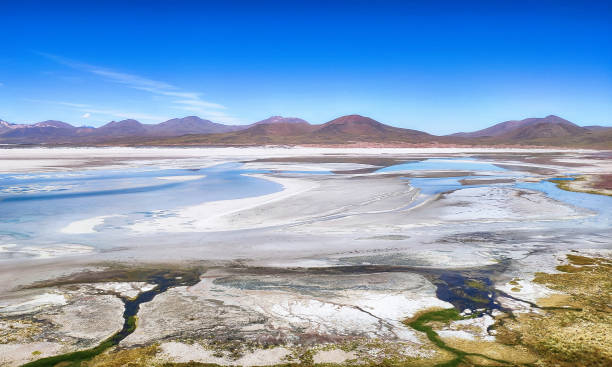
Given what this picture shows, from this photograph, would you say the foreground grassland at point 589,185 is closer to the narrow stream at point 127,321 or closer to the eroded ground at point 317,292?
the eroded ground at point 317,292

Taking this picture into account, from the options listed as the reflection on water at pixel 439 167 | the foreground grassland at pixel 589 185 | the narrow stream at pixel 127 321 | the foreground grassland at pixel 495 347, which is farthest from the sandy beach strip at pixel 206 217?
the reflection on water at pixel 439 167

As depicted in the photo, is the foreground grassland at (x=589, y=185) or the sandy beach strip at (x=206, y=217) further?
the foreground grassland at (x=589, y=185)

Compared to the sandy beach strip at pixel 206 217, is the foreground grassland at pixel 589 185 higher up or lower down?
higher up

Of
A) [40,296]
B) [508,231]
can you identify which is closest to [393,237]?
[508,231]

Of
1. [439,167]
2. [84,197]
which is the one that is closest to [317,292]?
[84,197]

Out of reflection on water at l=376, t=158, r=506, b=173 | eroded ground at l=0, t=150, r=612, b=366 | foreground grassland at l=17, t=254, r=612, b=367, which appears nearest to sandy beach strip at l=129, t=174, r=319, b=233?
eroded ground at l=0, t=150, r=612, b=366

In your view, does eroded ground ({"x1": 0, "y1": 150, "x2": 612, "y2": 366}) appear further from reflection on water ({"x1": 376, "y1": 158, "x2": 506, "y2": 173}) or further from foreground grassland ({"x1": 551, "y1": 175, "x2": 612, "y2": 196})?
reflection on water ({"x1": 376, "y1": 158, "x2": 506, "y2": 173})

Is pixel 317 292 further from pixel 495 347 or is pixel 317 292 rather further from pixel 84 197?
pixel 84 197

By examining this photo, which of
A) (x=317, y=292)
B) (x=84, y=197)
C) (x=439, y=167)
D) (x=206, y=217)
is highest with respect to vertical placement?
(x=439, y=167)
